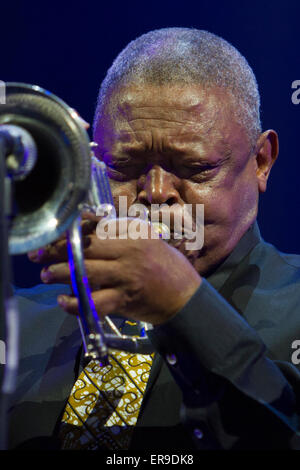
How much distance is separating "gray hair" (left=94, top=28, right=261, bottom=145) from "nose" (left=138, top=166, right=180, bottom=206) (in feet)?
1.22

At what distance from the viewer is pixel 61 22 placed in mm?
3098

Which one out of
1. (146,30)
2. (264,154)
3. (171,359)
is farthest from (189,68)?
(171,359)

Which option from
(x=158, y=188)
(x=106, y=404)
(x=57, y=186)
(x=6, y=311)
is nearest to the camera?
(x=6, y=311)

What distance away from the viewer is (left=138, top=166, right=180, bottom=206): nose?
1.96 meters

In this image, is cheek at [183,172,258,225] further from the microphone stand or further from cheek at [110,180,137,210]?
the microphone stand

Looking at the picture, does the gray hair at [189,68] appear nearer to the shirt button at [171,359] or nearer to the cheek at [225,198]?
the cheek at [225,198]

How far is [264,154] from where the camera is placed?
2348mm

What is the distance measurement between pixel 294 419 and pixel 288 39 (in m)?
2.10

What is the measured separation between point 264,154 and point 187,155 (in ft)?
1.56

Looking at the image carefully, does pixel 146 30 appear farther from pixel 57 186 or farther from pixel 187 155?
pixel 57 186

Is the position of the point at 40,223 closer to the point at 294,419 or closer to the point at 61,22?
the point at 294,419
